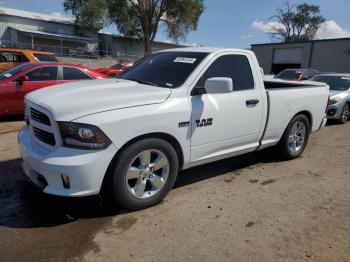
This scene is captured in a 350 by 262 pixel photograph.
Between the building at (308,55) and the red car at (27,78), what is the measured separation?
26950mm

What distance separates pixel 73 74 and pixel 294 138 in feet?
19.9

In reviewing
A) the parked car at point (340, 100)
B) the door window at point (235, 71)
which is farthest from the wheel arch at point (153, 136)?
the parked car at point (340, 100)

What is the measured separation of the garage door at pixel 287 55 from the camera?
32.8 m

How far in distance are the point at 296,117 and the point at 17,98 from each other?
21.0 feet

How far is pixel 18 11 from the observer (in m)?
45.9

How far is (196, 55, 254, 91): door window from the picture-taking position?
4376 millimetres

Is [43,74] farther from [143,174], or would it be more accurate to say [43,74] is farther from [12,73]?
[143,174]

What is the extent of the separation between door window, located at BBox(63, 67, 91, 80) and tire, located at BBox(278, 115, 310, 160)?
579 centimetres

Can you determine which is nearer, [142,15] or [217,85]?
[217,85]

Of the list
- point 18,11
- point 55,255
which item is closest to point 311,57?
point 55,255

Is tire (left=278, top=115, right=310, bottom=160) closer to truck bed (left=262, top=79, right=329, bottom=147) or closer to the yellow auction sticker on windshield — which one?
truck bed (left=262, top=79, right=329, bottom=147)

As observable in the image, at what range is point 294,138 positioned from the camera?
580 centimetres

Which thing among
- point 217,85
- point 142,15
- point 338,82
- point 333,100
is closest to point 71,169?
point 217,85

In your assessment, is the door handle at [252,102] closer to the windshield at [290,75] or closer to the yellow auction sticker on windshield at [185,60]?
the yellow auction sticker on windshield at [185,60]
